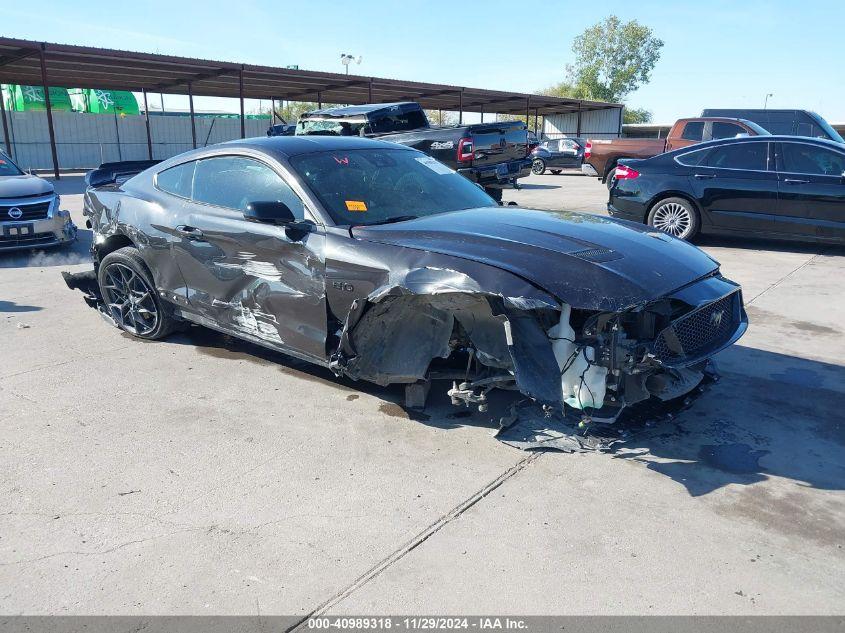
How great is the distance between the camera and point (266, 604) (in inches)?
96.2

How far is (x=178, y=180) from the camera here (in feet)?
16.9

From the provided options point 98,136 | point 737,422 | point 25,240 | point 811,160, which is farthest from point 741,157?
point 98,136

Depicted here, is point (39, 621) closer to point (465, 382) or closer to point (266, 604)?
point (266, 604)

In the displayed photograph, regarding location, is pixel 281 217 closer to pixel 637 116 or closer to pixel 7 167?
pixel 7 167

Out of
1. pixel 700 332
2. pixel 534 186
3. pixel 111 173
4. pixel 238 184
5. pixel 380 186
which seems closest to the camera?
pixel 700 332

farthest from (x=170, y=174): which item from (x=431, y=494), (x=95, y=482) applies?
(x=431, y=494)

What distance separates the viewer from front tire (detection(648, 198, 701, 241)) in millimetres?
9367

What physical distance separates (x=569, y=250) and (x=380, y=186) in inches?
60.0

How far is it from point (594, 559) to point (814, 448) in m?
1.71

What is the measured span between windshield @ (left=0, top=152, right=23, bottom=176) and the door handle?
660 centimetres

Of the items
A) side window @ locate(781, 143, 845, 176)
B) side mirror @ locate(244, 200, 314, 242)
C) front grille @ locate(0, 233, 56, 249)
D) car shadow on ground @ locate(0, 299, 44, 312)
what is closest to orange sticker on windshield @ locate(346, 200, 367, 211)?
side mirror @ locate(244, 200, 314, 242)

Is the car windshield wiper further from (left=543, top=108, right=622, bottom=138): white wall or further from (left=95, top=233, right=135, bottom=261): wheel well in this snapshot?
(left=543, top=108, right=622, bottom=138): white wall

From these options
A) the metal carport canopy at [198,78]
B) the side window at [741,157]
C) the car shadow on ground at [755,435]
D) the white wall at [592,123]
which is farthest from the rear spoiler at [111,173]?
the white wall at [592,123]

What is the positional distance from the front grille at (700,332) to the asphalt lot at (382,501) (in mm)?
499
